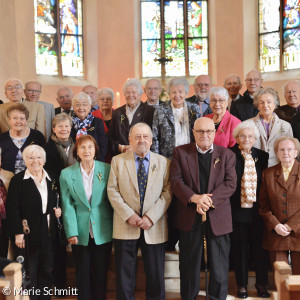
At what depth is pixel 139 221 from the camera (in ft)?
13.7

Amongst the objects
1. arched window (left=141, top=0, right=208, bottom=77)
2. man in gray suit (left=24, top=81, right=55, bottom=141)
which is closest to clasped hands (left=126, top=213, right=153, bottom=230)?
man in gray suit (left=24, top=81, right=55, bottom=141)

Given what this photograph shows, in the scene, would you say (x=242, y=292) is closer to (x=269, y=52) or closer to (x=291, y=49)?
(x=291, y=49)

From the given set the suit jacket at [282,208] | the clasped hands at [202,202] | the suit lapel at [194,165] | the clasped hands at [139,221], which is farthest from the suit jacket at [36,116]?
the suit jacket at [282,208]

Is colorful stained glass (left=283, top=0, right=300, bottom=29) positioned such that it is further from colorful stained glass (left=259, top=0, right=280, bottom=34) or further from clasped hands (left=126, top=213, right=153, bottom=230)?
clasped hands (left=126, top=213, right=153, bottom=230)

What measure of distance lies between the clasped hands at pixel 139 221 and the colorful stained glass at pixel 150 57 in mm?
8030

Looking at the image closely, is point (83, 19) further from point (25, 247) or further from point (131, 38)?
point (25, 247)

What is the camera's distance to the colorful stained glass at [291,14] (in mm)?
10930

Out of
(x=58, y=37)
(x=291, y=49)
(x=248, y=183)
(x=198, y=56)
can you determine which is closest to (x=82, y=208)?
(x=248, y=183)

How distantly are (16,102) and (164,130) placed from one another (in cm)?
165

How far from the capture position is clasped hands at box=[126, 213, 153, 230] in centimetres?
416

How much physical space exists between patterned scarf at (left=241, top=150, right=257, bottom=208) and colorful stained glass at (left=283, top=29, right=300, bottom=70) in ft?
23.3

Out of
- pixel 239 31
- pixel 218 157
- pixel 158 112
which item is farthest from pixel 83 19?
pixel 218 157

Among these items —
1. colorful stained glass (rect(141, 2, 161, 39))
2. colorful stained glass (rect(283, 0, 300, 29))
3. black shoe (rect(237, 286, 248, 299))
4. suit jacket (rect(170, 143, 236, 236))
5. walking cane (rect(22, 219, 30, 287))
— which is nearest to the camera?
walking cane (rect(22, 219, 30, 287))

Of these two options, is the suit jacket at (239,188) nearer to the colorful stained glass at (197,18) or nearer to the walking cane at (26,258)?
the walking cane at (26,258)
